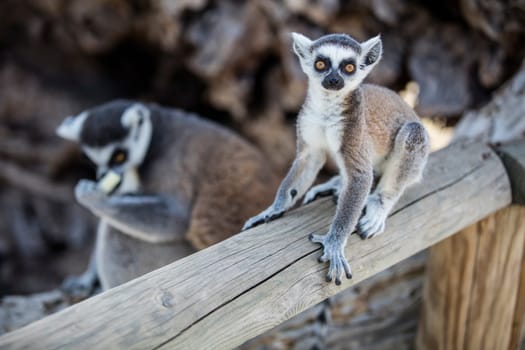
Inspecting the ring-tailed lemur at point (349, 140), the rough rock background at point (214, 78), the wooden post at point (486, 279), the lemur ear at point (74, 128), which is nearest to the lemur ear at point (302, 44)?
the ring-tailed lemur at point (349, 140)

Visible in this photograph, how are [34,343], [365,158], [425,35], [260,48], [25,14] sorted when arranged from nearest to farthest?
[34,343], [365,158], [425,35], [260,48], [25,14]

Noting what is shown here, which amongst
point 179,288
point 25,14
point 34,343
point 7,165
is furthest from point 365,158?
point 7,165

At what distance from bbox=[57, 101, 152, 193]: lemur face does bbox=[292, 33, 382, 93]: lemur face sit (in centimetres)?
172

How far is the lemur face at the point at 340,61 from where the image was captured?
233 cm

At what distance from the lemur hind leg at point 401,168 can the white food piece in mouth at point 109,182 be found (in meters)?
1.85

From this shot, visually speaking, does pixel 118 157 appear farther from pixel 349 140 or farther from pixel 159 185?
pixel 349 140

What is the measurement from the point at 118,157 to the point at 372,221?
201 cm

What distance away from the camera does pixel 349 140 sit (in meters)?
2.46

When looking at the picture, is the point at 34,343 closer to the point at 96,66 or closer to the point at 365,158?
the point at 365,158

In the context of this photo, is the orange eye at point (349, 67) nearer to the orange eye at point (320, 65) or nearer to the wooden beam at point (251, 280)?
the orange eye at point (320, 65)

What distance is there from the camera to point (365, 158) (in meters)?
2.49

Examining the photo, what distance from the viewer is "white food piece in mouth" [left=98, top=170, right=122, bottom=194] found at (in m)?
3.67

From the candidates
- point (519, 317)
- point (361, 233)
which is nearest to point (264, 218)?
point (361, 233)

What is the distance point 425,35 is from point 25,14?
452cm
